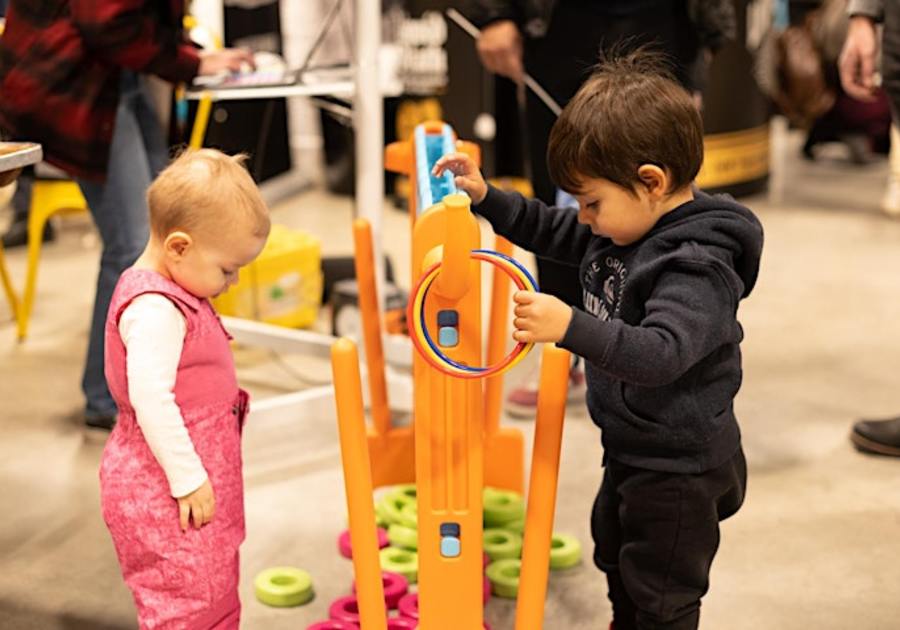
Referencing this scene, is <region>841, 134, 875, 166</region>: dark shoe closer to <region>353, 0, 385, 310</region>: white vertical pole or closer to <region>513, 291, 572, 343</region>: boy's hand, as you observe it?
<region>353, 0, 385, 310</region>: white vertical pole

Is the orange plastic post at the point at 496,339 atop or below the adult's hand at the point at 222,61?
below

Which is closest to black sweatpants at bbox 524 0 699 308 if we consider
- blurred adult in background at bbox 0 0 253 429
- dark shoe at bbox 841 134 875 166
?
blurred adult in background at bbox 0 0 253 429

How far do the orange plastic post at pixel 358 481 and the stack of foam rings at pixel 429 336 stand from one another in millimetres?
172

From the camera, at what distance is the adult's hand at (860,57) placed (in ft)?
8.96

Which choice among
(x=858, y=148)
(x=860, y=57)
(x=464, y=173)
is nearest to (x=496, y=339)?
(x=464, y=173)

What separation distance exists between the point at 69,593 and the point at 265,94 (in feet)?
3.65

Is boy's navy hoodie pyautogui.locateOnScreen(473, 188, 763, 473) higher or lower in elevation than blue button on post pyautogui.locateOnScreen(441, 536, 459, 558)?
higher

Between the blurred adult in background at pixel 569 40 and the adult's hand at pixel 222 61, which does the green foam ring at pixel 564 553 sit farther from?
the adult's hand at pixel 222 61

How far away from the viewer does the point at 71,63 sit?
2504mm

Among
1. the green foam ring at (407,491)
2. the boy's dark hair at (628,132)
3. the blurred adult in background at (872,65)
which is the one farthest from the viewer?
the blurred adult in background at (872,65)

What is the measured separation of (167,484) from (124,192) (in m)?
1.20

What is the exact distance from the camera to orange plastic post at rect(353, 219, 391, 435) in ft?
7.48

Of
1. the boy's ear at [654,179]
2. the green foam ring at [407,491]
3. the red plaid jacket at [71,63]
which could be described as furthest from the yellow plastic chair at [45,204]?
the boy's ear at [654,179]

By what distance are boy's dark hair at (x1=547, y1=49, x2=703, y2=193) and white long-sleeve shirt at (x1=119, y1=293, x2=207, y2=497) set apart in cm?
56
